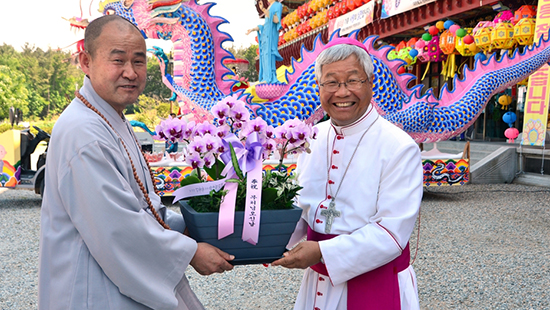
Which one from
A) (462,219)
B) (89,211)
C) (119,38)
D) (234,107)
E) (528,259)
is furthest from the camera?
(462,219)

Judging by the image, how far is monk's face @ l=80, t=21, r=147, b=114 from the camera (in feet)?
4.16

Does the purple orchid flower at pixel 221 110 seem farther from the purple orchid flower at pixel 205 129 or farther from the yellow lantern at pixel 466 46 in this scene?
the yellow lantern at pixel 466 46

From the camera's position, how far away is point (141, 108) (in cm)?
1720

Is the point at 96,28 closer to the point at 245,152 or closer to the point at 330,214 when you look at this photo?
the point at 245,152

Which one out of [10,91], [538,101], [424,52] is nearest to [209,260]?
[538,101]

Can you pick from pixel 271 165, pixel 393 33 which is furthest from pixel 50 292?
pixel 393 33

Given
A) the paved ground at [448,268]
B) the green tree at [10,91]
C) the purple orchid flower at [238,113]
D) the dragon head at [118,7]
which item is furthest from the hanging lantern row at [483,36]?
the green tree at [10,91]

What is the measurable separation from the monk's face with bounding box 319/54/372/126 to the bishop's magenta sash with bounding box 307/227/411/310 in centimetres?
43

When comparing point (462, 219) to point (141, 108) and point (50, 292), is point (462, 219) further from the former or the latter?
point (141, 108)

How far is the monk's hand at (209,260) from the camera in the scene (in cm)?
129

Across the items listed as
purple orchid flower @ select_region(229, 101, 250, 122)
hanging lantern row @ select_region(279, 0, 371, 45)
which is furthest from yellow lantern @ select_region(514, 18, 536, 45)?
purple orchid flower @ select_region(229, 101, 250, 122)

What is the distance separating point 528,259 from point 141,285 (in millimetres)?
3831

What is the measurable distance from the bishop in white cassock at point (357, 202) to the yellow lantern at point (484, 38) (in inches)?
288

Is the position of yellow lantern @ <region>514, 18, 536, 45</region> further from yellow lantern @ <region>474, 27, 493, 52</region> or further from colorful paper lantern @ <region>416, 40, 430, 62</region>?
colorful paper lantern @ <region>416, 40, 430, 62</region>
